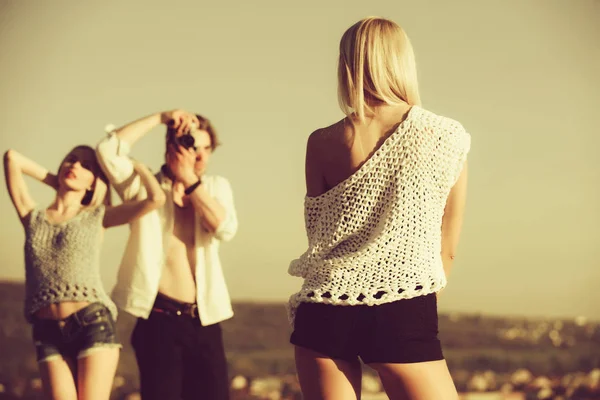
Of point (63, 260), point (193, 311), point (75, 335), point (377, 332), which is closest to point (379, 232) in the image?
point (377, 332)

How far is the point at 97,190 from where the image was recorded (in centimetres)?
388

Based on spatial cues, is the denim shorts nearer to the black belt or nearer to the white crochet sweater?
the black belt

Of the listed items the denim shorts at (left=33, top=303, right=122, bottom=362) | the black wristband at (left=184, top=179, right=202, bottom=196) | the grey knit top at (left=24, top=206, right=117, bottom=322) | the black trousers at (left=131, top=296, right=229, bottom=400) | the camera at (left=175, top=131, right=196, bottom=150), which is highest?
the camera at (left=175, top=131, right=196, bottom=150)

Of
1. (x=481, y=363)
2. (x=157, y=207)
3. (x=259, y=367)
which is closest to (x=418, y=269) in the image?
(x=157, y=207)

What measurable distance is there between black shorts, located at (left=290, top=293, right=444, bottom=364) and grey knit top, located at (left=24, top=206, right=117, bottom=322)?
1885mm

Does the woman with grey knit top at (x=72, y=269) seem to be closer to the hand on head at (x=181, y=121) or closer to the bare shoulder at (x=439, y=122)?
the hand on head at (x=181, y=121)

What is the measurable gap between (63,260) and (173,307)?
49cm

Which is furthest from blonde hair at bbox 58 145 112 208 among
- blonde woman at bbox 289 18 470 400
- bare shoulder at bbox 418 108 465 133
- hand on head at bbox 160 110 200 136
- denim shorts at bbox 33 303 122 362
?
bare shoulder at bbox 418 108 465 133

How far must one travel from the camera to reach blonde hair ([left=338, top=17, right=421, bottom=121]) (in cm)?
196

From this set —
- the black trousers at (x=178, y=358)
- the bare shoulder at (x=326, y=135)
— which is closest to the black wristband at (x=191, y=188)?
the black trousers at (x=178, y=358)

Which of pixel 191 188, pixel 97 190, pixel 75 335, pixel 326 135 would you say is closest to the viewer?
pixel 326 135

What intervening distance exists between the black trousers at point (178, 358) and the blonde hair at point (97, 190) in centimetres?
57

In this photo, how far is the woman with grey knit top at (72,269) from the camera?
354cm

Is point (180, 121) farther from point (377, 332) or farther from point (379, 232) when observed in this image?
point (377, 332)
